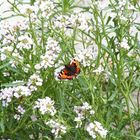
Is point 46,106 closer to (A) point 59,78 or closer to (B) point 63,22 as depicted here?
(A) point 59,78

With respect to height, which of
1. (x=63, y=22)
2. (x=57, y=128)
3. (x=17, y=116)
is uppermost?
(x=63, y=22)

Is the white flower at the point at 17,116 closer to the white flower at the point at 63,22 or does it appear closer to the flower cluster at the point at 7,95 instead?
the flower cluster at the point at 7,95

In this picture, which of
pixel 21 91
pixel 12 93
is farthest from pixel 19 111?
pixel 21 91

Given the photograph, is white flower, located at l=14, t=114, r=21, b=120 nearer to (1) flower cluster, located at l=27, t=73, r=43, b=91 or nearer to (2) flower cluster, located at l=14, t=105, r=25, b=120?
(2) flower cluster, located at l=14, t=105, r=25, b=120

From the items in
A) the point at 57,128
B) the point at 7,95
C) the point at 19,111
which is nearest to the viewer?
the point at 57,128

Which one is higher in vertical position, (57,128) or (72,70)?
(72,70)

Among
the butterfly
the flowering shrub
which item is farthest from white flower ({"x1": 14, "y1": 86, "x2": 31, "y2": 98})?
the butterfly

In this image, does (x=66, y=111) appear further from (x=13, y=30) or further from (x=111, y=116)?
(x=13, y=30)

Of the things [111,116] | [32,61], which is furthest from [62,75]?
[111,116]

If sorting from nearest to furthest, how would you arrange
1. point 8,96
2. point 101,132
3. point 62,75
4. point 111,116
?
point 101,132, point 62,75, point 8,96, point 111,116
